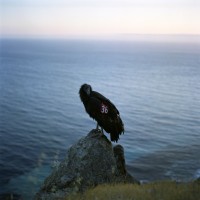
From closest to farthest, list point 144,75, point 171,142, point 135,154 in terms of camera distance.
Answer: point 135,154 → point 171,142 → point 144,75

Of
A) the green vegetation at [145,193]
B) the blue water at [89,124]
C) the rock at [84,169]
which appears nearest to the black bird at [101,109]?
the rock at [84,169]

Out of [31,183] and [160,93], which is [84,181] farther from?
[160,93]

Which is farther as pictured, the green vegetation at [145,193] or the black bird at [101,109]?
the black bird at [101,109]

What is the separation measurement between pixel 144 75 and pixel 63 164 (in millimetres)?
160567

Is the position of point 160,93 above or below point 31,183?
above

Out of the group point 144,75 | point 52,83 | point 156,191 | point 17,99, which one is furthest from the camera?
point 144,75

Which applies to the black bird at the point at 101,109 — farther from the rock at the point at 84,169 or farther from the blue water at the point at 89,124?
the blue water at the point at 89,124

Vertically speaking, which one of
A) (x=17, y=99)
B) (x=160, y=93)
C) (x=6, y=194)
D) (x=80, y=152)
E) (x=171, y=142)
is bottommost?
(x=6, y=194)

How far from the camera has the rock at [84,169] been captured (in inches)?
638

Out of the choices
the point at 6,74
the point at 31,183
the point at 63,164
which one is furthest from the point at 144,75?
the point at 63,164

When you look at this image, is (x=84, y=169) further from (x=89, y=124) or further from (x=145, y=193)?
(x=89, y=124)

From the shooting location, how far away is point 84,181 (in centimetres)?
1636

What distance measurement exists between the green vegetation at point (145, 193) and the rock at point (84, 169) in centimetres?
115

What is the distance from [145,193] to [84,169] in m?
3.90
